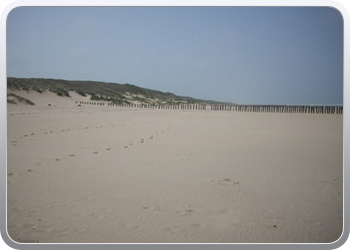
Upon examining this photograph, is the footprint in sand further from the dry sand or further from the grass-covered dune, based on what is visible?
the grass-covered dune

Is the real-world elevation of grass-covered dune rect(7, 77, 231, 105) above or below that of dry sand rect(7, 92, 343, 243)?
above

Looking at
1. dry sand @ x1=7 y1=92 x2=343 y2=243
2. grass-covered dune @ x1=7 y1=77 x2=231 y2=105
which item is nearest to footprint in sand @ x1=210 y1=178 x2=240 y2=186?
dry sand @ x1=7 y1=92 x2=343 y2=243

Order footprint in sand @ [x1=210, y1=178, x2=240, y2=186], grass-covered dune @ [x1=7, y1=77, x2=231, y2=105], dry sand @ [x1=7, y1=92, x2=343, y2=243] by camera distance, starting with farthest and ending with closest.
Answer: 1. grass-covered dune @ [x1=7, y1=77, x2=231, y2=105]
2. footprint in sand @ [x1=210, y1=178, x2=240, y2=186]
3. dry sand @ [x1=7, y1=92, x2=343, y2=243]

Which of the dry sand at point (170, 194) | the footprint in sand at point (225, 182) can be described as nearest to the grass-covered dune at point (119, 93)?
the dry sand at point (170, 194)

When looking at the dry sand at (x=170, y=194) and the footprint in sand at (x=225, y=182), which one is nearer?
the dry sand at (x=170, y=194)

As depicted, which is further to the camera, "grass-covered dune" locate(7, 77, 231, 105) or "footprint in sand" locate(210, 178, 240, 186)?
"grass-covered dune" locate(7, 77, 231, 105)

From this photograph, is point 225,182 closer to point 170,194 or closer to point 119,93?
point 170,194

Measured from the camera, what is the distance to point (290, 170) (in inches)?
219

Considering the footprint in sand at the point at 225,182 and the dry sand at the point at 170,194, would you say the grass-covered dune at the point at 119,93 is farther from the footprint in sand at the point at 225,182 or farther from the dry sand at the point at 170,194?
the footprint in sand at the point at 225,182

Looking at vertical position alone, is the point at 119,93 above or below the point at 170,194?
above

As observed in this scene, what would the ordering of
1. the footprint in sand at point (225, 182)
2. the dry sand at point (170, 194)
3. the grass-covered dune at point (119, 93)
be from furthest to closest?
the grass-covered dune at point (119, 93)
the footprint in sand at point (225, 182)
the dry sand at point (170, 194)

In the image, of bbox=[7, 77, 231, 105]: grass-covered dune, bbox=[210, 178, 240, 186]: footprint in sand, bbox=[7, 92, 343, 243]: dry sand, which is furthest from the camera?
bbox=[7, 77, 231, 105]: grass-covered dune

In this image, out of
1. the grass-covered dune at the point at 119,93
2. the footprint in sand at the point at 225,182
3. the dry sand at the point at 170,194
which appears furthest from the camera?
the grass-covered dune at the point at 119,93

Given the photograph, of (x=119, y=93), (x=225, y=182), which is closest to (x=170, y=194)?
(x=225, y=182)
